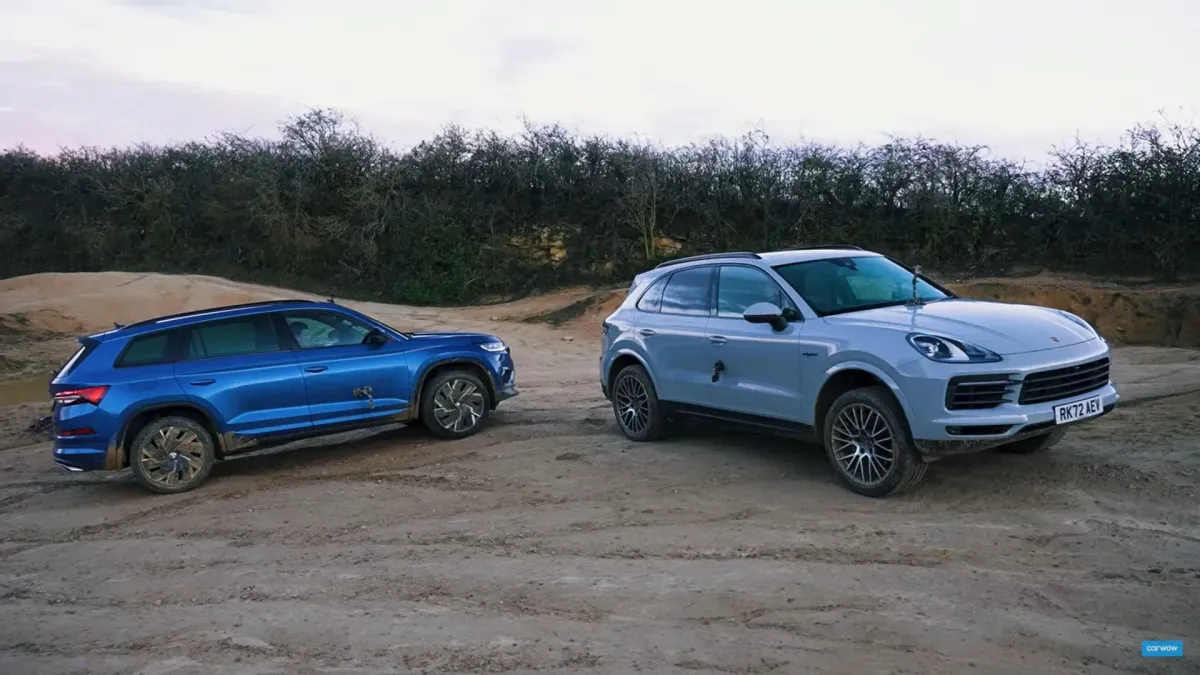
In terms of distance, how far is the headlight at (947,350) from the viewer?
6.61 meters

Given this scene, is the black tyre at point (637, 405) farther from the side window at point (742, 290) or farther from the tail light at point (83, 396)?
the tail light at point (83, 396)

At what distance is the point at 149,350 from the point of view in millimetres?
9062

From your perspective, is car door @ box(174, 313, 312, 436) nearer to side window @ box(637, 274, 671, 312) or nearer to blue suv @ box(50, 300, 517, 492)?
blue suv @ box(50, 300, 517, 492)

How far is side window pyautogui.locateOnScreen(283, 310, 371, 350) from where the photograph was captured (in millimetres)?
9711

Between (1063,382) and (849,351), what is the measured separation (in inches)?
56.1

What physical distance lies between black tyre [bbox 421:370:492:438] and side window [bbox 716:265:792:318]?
3040mm

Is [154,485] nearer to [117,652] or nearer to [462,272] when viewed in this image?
[117,652]

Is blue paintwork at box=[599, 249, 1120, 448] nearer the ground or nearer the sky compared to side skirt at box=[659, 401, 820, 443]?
nearer the sky

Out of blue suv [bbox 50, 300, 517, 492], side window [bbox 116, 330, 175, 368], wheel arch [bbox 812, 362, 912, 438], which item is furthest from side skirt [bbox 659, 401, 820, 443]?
side window [bbox 116, 330, 175, 368]

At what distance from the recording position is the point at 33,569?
22.8ft

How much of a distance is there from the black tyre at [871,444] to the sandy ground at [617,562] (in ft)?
0.59

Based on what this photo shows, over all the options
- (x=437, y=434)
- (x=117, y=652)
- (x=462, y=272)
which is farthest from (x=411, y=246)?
(x=117, y=652)

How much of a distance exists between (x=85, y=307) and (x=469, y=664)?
1989cm

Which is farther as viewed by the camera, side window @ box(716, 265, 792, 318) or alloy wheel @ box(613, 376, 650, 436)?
alloy wheel @ box(613, 376, 650, 436)
